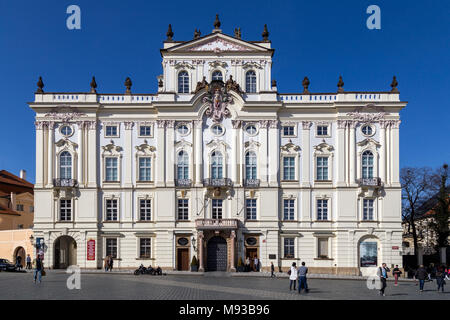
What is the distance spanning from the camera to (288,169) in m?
52.4

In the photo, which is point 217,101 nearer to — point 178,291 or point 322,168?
point 322,168

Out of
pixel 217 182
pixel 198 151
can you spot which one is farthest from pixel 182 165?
pixel 217 182

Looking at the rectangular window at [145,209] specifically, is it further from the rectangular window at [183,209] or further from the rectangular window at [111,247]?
the rectangular window at [111,247]

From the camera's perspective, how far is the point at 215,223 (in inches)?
1997

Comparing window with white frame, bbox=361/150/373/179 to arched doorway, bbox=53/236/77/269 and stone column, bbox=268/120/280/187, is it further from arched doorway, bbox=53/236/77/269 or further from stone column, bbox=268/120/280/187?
arched doorway, bbox=53/236/77/269

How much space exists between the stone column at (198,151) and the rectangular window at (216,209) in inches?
85.6

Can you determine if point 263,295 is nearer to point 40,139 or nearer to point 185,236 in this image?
point 185,236

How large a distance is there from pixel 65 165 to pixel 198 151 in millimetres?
12632

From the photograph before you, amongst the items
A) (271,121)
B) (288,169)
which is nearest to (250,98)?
(271,121)

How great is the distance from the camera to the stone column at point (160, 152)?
51938mm

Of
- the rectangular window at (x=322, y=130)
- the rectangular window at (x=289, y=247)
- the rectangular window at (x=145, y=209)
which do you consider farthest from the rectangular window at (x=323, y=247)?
the rectangular window at (x=145, y=209)

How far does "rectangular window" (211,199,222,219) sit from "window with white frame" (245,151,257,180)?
3.57 meters

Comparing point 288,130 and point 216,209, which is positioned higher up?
point 288,130
